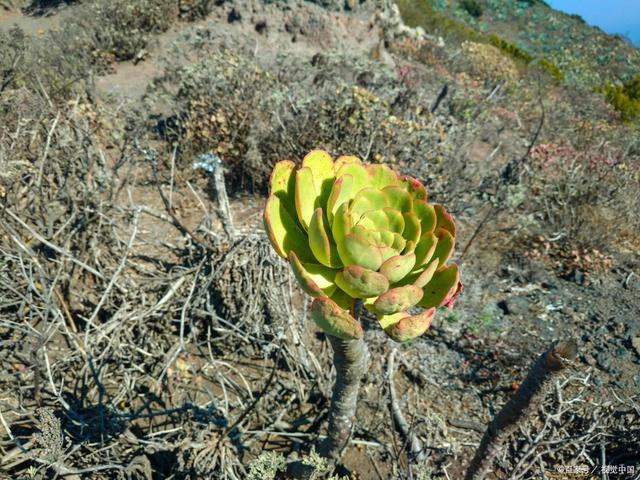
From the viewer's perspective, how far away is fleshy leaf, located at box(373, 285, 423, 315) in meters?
0.95

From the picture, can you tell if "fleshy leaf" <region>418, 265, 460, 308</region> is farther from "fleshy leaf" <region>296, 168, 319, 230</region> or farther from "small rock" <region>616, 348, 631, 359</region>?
"small rock" <region>616, 348, 631, 359</region>

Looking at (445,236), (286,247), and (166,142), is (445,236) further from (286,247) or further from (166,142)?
(166,142)

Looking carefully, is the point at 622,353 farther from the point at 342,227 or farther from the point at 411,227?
the point at 342,227

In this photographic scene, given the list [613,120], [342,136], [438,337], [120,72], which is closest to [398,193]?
[438,337]

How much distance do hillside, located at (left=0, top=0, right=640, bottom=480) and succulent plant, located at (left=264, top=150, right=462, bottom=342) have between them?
437 millimetres

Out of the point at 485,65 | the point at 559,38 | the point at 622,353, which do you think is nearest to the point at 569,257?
the point at 622,353

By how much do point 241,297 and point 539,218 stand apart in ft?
10.3

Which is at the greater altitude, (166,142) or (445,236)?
(445,236)

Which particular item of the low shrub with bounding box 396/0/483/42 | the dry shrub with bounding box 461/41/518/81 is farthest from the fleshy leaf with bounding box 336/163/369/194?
the low shrub with bounding box 396/0/483/42

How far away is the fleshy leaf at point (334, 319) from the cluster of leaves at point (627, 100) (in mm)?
11467

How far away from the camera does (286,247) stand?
1132 mm

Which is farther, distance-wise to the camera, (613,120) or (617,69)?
(617,69)

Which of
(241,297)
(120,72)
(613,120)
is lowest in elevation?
(120,72)

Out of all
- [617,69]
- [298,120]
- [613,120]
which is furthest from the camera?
[617,69]
